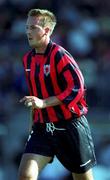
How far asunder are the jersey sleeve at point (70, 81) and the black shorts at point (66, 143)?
0.81 ft

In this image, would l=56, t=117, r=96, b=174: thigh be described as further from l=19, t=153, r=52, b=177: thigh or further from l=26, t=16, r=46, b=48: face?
l=26, t=16, r=46, b=48: face

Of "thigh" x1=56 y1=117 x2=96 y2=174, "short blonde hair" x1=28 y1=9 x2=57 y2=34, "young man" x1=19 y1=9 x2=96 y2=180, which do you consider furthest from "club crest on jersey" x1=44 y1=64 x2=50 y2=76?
"thigh" x1=56 y1=117 x2=96 y2=174

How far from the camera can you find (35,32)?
225 inches

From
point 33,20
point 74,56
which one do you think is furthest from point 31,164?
point 74,56

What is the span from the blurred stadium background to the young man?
2.45m

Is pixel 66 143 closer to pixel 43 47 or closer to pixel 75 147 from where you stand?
pixel 75 147

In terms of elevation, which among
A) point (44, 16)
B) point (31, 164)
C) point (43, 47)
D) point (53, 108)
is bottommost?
point (31, 164)

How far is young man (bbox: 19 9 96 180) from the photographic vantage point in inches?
220

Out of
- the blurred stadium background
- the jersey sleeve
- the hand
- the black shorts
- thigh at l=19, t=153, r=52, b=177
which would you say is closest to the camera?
the hand

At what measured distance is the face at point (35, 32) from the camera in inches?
223

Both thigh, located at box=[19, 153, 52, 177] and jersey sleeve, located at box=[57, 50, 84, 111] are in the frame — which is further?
jersey sleeve, located at box=[57, 50, 84, 111]

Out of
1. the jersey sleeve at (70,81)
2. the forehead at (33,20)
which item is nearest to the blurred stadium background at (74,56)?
the jersey sleeve at (70,81)

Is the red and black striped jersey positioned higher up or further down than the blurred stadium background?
higher up

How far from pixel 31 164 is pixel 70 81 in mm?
745
